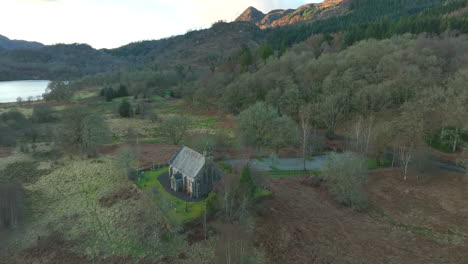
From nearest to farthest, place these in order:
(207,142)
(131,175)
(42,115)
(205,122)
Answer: (131,175)
(207,142)
(42,115)
(205,122)

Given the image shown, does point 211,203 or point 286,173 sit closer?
point 211,203

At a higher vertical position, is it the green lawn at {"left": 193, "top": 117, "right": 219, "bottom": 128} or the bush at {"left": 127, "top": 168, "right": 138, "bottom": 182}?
the green lawn at {"left": 193, "top": 117, "right": 219, "bottom": 128}

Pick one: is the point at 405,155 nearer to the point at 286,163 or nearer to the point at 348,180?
the point at 348,180

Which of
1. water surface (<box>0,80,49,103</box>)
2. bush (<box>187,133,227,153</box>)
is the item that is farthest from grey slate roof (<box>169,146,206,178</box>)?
water surface (<box>0,80,49,103</box>)

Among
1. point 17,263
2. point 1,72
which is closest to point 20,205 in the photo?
point 17,263

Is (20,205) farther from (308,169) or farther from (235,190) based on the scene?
(308,169)

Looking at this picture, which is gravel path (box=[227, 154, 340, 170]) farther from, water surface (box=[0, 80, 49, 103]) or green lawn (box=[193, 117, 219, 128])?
water surface (box=[0, 80, 49, 103])

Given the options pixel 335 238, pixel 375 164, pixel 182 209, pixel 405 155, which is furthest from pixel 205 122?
pixel 335 238
